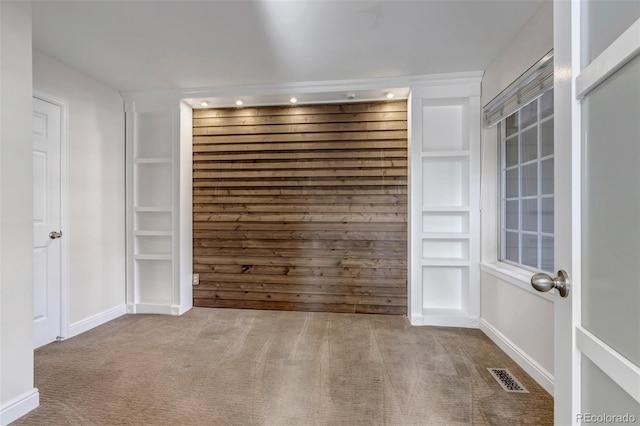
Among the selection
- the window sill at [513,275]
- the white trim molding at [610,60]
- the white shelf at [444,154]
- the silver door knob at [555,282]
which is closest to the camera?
the white trim molding at [610,60]

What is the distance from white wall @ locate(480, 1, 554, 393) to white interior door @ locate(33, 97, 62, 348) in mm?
3805

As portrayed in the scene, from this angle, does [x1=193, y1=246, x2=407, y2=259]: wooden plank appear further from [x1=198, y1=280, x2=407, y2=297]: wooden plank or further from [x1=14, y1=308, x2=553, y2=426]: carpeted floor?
[x1=14, y1=308, x2=553, y2=426]: carpeted floor

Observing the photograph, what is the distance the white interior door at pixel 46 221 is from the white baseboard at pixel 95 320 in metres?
0.12

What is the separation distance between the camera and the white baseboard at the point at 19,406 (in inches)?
61.7

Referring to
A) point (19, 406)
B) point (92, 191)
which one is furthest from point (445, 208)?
point (92, 191)

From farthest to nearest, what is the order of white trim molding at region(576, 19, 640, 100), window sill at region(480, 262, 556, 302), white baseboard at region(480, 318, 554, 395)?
window sill at region(480, 262, 556, 302) → white baseboard at region(480, 318, 554, 395) → white trim molding at region(576, 19, 640, 100)

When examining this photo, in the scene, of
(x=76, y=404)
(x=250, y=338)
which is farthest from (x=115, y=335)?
(x=250, y=338)

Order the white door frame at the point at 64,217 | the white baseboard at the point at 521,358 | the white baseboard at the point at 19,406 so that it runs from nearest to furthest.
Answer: the white baseboard at the point at 19,406
the white baseboard at the point at 521,358
the white door frame at the point at 64,217

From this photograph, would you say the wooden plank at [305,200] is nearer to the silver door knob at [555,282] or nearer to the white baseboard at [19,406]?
the white baseboard at [19,406]

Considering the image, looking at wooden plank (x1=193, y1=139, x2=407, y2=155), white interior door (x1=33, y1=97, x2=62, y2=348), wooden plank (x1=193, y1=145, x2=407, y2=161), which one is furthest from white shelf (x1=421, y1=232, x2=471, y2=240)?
white interior door (x1=33, y1=97, x2=62, y2=348)

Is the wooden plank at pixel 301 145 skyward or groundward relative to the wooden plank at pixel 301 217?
skyward

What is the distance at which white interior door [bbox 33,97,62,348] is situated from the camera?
247 cm

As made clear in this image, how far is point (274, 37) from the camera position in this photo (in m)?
2.25

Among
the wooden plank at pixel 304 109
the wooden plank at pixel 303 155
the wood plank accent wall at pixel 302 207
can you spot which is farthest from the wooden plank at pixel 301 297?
the wooden plank at pixel 304 109
